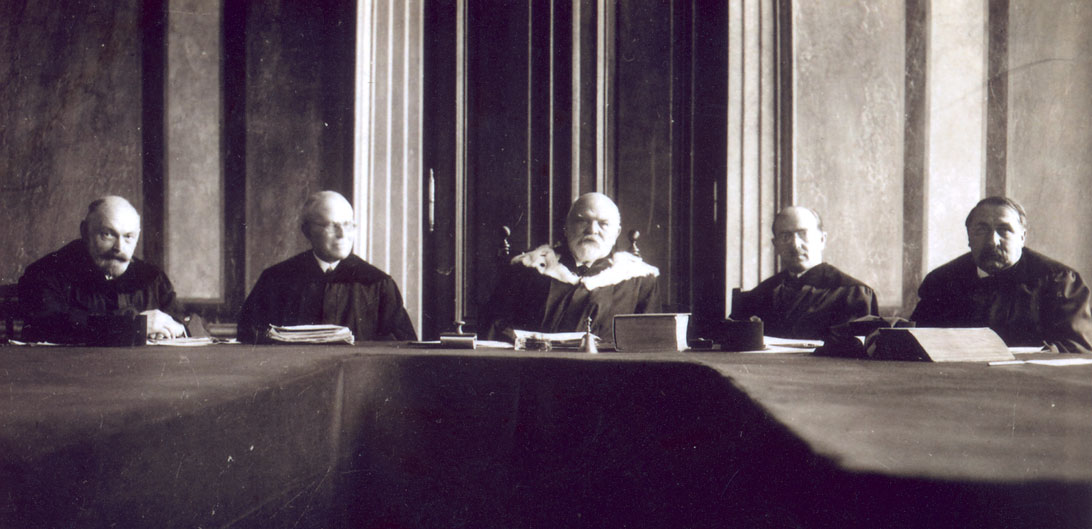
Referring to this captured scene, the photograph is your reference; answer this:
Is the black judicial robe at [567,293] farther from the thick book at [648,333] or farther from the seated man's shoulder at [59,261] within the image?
the seated man's shoulder at [59,261]

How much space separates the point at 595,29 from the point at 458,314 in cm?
184

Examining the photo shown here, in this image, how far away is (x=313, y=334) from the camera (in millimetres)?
3107

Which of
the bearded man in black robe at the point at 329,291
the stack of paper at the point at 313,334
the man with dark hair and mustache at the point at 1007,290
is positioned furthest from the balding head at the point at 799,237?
the stack of paper at the point at 313,334

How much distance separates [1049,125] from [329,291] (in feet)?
13.9

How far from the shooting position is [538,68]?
4.97 m

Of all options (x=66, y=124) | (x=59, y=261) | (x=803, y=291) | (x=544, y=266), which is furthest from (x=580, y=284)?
(x=66, y=124)

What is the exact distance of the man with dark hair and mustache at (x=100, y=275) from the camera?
3.78 meters

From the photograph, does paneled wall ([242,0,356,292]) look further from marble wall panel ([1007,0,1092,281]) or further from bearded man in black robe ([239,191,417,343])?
marble wall panel ([1007,0,1092,281])

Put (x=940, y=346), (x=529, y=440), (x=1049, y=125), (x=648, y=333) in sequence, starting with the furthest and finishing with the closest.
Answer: (x=1049, y=125), (x=648, y=333), (x=529, y=440), (x=940, y=346)

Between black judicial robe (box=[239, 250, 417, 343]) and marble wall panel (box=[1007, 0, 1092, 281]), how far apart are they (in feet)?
12.1

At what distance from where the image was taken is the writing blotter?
2258 mm

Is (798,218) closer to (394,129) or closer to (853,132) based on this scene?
(853,132)

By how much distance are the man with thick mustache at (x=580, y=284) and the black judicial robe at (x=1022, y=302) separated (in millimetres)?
1289

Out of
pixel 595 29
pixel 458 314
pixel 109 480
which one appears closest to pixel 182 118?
pixel 458 314
